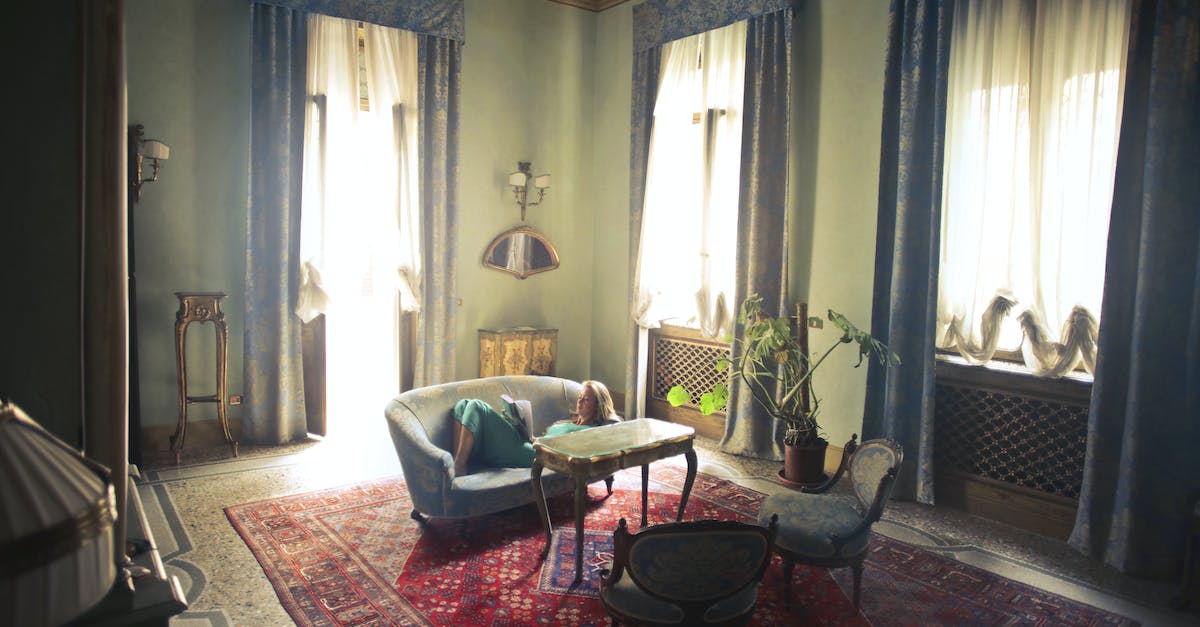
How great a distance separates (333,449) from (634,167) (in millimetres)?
3808

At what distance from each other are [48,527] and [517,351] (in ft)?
21.6

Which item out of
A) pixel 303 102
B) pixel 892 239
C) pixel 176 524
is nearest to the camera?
pixel 176 524

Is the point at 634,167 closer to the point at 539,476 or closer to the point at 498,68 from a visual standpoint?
the point at 498,68

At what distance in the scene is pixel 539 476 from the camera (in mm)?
→ 3994

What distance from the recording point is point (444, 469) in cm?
412

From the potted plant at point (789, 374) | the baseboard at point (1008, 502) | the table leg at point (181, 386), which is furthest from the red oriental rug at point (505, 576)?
the table leg at point (181, 386)

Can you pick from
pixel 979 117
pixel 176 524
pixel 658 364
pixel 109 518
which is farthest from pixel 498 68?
pixel 109 518

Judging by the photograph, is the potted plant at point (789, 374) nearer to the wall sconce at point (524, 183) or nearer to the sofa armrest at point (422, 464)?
the sofa armrest at point (422, 464)

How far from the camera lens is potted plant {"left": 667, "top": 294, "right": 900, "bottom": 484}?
5.20 metres

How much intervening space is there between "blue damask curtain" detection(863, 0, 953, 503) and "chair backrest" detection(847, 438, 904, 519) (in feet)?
4.42

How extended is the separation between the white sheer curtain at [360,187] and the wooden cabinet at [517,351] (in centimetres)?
85

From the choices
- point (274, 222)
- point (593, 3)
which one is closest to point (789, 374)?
point (274, 222)

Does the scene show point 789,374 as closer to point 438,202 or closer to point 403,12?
point 438,202

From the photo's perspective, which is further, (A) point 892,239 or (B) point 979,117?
(A) point 892,239
